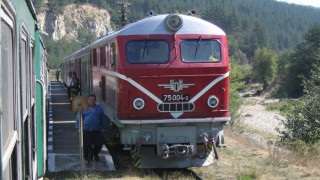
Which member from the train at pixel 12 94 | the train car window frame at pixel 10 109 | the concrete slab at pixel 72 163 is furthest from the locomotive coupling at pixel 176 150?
the train car window frame at pixel 10 109

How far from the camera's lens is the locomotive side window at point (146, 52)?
882cm

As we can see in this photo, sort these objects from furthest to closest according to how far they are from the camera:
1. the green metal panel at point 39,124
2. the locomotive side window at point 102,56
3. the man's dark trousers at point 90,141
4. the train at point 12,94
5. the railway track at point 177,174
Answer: the locomotive side window at point 102,56
the man's dark trousers at point 90,141
the railway track at point 177,174
the green metal panel at point 39,124
the train at point 12,94

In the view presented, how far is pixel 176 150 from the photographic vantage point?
8.59 metres

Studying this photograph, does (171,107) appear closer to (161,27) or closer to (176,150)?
(176,150)

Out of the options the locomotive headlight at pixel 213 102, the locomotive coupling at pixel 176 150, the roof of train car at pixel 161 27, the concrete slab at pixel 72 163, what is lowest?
the concrete slab at pixel 72 163

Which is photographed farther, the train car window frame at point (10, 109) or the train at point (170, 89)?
the train at point (170, 89)

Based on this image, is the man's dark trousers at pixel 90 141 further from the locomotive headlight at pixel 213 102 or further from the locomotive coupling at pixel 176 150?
the locomotive headlight at pixel 213 102

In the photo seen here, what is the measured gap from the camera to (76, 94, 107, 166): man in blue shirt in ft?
30.3

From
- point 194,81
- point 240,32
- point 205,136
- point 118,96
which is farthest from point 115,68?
point 240,32

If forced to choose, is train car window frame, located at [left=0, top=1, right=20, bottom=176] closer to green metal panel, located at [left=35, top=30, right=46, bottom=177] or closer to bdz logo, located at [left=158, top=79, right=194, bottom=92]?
green metal panel, located at [left=35, top=30, right=46, bottom=177]

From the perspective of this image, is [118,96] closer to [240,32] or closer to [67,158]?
[67,158]

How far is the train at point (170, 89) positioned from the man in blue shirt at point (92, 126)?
370 mm

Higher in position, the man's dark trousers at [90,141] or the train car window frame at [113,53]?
the train car window frame at [113,53]

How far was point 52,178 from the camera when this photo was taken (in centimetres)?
852
